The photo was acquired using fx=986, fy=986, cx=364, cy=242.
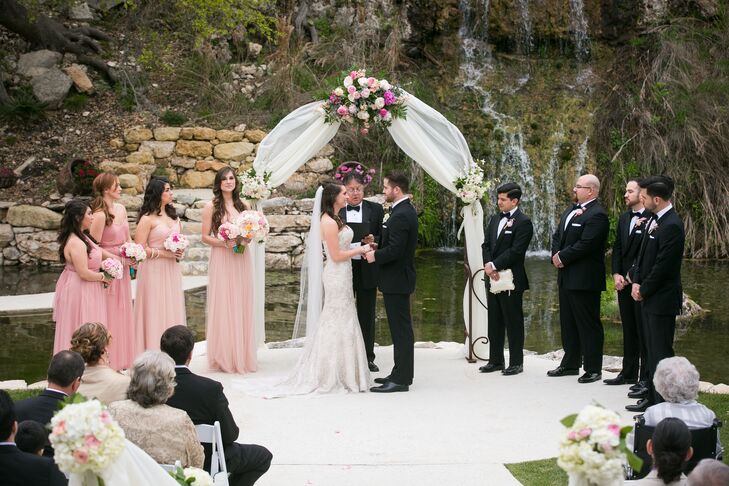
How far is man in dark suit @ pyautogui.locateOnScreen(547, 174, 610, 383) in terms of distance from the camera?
8.48 metres

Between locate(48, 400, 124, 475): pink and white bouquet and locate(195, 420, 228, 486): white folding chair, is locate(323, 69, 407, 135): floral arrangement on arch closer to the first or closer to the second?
locate(195, 420, 228, 486): white folding chair

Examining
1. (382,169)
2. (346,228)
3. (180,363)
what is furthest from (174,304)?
(382,169)

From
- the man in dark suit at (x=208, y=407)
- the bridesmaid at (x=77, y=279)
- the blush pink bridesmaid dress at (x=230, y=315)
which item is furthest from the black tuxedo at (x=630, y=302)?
the bridesmaid at (x=77, y=279)

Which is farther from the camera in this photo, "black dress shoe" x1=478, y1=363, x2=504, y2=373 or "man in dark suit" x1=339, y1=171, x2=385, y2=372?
"black dress shoe" x1=478, y1=363, x2=504, y2=373

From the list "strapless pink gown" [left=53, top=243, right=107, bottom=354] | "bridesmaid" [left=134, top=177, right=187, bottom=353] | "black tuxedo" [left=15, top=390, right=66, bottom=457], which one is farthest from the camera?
"bridesmaid" [left=134, top=177, right=187, bottom=353]

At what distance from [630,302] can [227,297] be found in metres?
3.54

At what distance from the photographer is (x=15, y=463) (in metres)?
4.09

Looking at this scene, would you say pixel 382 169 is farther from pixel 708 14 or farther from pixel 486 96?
pixel 708 14

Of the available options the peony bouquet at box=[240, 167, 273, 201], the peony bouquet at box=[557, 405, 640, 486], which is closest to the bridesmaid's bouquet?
the peony bouquet at box=[240, 167, 273, 201]

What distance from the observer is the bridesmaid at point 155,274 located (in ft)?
28.6

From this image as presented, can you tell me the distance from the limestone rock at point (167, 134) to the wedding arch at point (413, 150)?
9.88 m

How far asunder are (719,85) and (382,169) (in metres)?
6.25

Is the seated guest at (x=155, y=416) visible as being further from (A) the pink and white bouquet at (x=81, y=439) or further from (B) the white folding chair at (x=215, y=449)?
(A) the pink and white bouquet at (x=81, y=439)

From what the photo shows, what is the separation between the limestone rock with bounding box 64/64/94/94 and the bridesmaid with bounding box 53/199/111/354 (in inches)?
500
